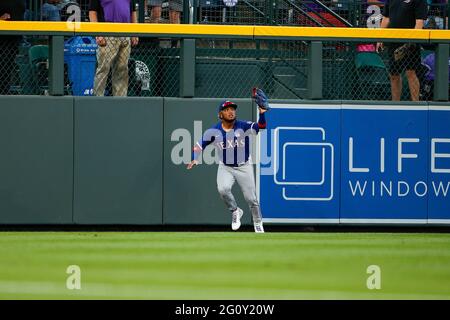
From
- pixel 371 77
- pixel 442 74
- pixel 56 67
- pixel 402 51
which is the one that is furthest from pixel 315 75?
pixel 56 67

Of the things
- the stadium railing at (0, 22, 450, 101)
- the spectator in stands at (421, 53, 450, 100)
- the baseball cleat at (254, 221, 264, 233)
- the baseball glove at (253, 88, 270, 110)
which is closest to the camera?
the baseball glove at (253, 88, 270, 110)

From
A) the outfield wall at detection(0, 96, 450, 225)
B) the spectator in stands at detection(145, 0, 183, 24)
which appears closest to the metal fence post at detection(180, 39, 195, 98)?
the outfield wall at detection(0, 96, 450, 225)

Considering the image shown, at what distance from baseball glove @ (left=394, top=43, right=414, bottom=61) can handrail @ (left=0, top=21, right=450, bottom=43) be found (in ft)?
0.61

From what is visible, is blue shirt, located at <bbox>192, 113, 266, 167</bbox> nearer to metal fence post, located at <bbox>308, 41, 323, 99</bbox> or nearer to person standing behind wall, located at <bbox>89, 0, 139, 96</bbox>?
metal fence post, located at <bbox>308, 41, 323, 99</bbox>

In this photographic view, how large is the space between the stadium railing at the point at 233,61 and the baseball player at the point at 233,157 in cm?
75

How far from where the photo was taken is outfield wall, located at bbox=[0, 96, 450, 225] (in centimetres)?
1310

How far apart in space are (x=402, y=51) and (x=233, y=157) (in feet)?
8.89

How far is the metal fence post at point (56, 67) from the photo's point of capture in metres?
13.2

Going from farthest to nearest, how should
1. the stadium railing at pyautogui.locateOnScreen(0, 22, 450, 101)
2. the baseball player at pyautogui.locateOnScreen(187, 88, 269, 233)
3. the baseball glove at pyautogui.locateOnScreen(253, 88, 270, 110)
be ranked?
the stadium railing at pyautogui.locateOnScreen(0, 22, 450, 101) < the baseball player at pyautogui.locateOnScreen(187, 88, 269, 233) < the baseball glove at pyautogui.locateOnScreen(253, 88, 270, 110)

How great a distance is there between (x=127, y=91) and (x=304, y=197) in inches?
103

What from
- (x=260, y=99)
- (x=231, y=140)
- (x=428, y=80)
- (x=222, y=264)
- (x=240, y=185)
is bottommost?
(x=222, y=264)

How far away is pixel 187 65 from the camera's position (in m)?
13.4

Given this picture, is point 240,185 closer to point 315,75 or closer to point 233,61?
point 233,61
